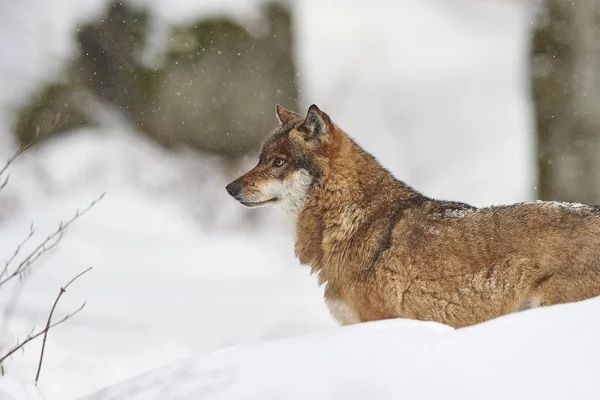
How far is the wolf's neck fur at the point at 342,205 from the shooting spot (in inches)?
209

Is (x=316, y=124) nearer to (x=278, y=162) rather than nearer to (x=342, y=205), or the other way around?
(x=278, y=162)

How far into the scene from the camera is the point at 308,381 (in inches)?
117

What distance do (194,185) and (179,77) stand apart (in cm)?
151

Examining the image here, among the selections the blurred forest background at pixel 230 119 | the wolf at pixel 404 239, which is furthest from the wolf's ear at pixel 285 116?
the blurred forest background at pixel 230 119

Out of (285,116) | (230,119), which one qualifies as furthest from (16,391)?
(230,119)

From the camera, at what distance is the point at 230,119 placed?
38.7 ft

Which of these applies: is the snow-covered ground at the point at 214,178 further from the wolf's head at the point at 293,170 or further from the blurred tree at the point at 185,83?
the wolf's head at the point at 293,170

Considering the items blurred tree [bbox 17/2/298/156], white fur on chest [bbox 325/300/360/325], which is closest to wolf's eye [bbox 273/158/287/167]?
white fur on chest [bbox 325/300/360/325]

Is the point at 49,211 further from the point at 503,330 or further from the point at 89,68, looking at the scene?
the point at 503,330

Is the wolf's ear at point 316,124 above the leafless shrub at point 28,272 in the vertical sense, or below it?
above

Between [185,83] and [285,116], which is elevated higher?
[185,83]

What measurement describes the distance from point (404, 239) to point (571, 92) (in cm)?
366

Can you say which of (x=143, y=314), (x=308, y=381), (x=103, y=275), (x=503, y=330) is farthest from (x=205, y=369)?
(x=103, y=275)

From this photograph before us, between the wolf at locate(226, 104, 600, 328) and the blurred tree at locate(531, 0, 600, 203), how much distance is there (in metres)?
3.06
